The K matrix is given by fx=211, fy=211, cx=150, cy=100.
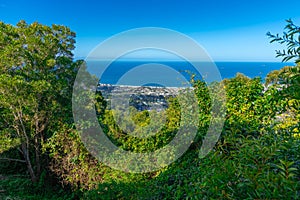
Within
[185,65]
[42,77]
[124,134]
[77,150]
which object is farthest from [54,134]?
[185,65]

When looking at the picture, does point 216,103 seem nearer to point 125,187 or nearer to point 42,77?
point 125,187

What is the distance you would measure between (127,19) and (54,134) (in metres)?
5.85

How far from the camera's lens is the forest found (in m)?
1.06

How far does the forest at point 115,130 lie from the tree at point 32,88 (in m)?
0.02

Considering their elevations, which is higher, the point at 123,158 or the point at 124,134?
the point at 124,134

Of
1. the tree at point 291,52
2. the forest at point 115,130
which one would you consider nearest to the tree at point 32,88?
the forest at point 115,130

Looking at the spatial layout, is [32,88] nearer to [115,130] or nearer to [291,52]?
[115,130]

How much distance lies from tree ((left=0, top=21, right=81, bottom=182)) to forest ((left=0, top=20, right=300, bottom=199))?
2 cm

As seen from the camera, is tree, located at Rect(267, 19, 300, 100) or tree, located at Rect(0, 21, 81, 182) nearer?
tree, located at Rect(267, 19, 300, 100)

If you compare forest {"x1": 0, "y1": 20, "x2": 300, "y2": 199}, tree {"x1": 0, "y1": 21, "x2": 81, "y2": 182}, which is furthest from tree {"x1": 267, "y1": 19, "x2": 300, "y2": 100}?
tree {"x1": 0, "y1": 21, "x2": 81, "y2": 182}

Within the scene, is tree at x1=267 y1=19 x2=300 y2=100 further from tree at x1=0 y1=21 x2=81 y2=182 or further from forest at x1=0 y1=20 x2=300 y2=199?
tree at x1=0 y1=21 x2=81 y2=182

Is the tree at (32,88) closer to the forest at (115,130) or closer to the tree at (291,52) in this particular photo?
the forest at (115,130)

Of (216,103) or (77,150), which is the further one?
(77,150)

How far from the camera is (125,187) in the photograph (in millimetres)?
3141
